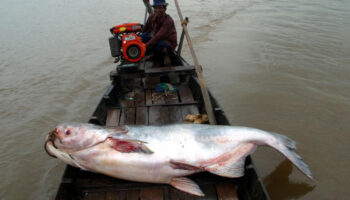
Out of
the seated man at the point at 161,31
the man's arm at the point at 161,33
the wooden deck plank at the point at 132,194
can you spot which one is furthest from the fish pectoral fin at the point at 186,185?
the man's arm at the point at 161,33

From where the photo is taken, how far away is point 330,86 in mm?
6250

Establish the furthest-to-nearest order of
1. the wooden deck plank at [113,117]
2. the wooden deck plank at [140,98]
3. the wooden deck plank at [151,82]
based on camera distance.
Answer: the wooden deck plank at [151,82] → the wooden deck plank at [140,98] → the wooden deck plank at [113,117]

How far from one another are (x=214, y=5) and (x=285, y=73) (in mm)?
11632

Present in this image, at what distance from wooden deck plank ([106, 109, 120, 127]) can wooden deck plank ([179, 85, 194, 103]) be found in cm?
134

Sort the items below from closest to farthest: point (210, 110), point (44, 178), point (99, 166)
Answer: point (99, 166), point (210, 110), point (44, 178)

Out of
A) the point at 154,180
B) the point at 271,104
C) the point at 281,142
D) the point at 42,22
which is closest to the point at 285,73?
the point at 271,104

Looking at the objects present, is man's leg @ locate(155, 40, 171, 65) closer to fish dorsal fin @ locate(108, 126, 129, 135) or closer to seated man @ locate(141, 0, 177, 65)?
seated man @ locate(141, 0, 177, 65)

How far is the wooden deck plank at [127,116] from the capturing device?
3.97 m

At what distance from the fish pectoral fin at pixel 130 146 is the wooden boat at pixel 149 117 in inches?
18.6

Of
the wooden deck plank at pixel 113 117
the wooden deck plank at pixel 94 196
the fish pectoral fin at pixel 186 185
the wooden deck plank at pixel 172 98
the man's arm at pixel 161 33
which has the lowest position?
the wooden deck plank at pixel 94 196

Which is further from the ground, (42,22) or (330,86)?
(42,22)

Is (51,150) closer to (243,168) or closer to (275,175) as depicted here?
(243,168)

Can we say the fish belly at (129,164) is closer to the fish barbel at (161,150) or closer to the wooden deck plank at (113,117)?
the fish barbel at (161,150)

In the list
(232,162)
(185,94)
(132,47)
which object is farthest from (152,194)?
(132,47)
